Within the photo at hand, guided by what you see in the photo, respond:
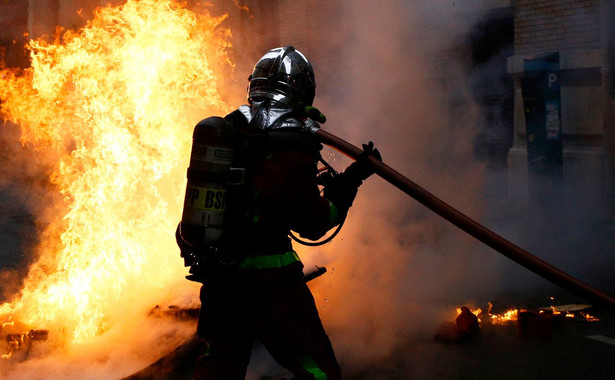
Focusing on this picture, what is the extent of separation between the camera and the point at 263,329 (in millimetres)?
2436

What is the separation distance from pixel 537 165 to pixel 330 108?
9.26ft

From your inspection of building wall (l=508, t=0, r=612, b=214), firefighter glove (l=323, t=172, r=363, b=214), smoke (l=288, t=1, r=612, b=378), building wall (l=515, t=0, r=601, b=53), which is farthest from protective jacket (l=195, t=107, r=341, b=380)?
building wall (l=515, t=0, r=601, b=53)

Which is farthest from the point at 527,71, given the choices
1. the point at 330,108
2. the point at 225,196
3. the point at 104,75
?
the point at 225,196

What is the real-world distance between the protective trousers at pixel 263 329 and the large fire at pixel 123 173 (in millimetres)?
2325

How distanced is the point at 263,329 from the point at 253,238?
42cm

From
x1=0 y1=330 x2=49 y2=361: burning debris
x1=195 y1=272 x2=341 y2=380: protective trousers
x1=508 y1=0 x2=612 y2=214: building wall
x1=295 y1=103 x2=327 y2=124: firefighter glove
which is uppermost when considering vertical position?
x1=508 y1=0 x2=612 y2=214: building wall

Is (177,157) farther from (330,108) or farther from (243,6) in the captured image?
(243,6)

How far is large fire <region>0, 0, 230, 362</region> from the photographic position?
15.5ft

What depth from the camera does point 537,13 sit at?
7.06 m

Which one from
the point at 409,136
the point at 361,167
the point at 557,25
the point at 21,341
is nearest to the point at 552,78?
the point at 557,25

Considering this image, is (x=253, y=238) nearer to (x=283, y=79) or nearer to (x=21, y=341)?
(x=283, y=79)

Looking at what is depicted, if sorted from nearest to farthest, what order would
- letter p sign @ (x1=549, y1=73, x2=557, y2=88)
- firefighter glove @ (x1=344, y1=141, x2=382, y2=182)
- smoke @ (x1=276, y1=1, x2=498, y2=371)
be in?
firefighter glove @ (x1=344, y1=141, x2=382, y2=182), smoke @ (x1=276, y1=1, x2=498, y2=371), letter p sign @ (x1=549, y1=73, x2=557, y2=88)

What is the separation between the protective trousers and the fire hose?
709 mm

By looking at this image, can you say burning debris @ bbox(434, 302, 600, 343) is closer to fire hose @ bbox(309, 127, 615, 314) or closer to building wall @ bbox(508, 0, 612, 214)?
fire hose @ bbox(309, 127, 615, 314)
